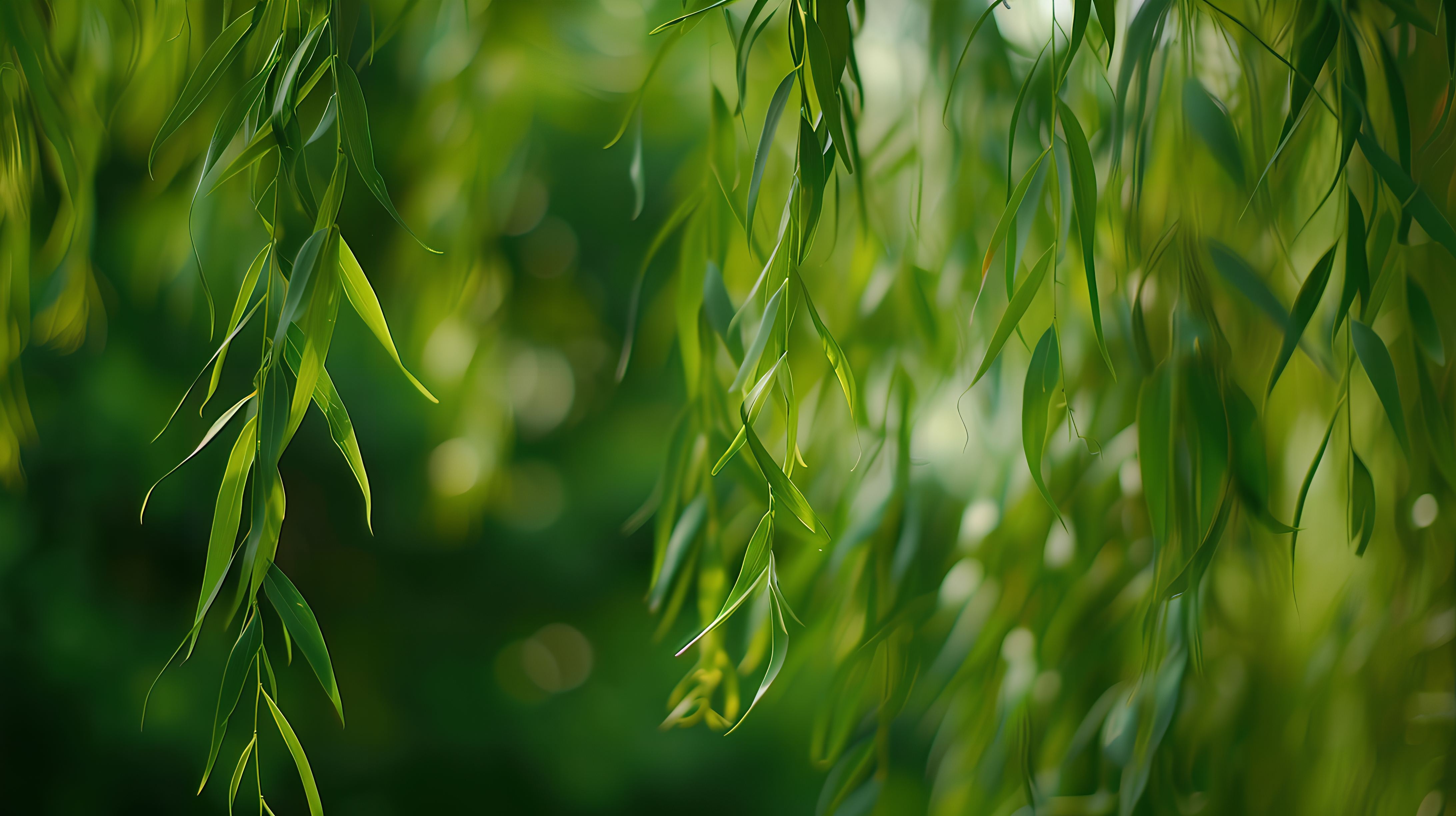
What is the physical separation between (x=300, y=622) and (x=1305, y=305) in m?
0.32

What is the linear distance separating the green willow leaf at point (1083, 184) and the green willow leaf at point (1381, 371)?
0.10 m

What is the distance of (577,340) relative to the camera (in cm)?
92

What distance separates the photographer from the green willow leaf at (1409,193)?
0.87 ft

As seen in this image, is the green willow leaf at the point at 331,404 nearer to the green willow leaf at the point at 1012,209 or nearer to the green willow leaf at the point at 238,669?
the green willow leaf at the point at 238,669

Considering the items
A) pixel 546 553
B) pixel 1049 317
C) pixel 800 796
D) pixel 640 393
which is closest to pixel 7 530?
pixel 546 553

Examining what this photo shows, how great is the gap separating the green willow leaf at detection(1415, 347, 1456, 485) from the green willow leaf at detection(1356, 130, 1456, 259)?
0.36ft

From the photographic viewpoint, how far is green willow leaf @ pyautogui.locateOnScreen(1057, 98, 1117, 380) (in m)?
0.24

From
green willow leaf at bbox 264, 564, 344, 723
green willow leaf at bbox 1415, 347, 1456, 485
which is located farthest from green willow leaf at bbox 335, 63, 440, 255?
green willow leaf at bbox 1415, 347, 1456, 485

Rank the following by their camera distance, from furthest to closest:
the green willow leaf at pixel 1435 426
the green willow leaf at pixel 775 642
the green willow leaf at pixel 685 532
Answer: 1. the green willow leaf at pixel 685 532
2. the green willow leaf at pixel 1435 426
3. the green willow leaf at pixel 775 642

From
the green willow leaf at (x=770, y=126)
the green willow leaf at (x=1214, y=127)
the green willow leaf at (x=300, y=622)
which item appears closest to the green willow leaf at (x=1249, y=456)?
the green willow leaf at (x=1214, y=127)

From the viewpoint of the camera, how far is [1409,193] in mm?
271

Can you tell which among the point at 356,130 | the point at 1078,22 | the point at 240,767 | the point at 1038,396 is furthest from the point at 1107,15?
the point at 240,767

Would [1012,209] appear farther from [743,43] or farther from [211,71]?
[211,71]

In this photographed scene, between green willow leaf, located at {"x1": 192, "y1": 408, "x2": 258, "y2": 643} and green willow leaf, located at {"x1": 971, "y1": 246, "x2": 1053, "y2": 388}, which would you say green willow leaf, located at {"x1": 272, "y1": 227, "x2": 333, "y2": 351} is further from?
green willow leaf, located at {"x1": 971, "y1": 246, "x2": 1053, "y2": 388}
